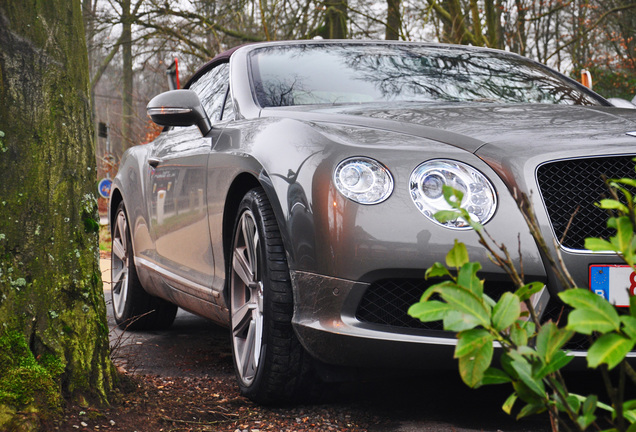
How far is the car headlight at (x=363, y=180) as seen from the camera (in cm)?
258

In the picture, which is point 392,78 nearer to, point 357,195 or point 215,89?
point 215,89

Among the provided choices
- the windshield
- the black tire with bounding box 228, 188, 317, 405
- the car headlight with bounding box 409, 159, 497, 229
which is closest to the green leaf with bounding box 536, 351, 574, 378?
the car headlight with bounding box 409, 159, 497, 229

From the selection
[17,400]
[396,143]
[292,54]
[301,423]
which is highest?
[292,54]

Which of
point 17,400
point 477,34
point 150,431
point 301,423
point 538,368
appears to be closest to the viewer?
point 538,368

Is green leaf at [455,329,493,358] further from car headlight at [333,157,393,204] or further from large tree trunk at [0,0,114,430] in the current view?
large tree trunk at [0,0,114,430]

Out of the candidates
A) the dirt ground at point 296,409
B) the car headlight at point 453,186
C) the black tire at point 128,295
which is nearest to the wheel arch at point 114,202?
the black tire at point 128,295

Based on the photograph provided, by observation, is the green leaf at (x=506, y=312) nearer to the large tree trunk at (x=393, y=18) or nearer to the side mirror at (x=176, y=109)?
the side mirror at (x=176, y=109)

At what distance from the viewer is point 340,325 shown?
2646 millimetres

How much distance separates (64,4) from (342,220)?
113cm

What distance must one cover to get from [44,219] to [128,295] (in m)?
2.54

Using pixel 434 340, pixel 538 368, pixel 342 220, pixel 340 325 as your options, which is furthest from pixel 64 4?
pixel 538 368

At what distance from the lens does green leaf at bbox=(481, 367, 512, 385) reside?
4.21 feet

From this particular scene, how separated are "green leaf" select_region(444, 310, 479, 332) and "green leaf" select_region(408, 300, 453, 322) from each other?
0.01 m

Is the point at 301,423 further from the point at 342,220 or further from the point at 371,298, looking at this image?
the point at 342,220
